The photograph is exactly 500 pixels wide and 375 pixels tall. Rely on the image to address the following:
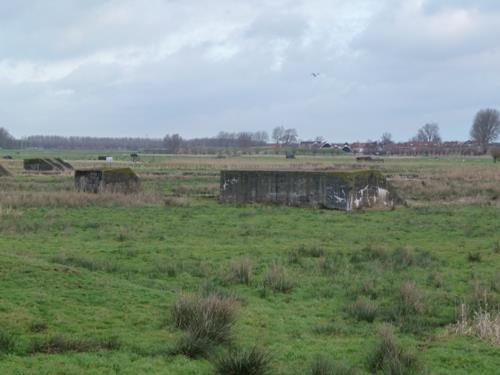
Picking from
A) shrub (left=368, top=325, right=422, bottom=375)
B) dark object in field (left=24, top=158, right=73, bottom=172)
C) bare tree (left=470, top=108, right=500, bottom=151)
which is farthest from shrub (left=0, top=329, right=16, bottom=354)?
bare tree (left=470, top=108, right=500, bottom=151)

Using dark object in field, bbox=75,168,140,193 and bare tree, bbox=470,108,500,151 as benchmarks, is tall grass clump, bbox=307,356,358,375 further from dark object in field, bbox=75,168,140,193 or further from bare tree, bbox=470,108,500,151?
bare tree, bbox=470,108,500,151

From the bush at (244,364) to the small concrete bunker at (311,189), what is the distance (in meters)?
21.4

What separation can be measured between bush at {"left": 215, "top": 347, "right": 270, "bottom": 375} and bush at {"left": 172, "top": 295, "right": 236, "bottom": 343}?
1.01 m

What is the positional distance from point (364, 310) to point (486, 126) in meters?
169

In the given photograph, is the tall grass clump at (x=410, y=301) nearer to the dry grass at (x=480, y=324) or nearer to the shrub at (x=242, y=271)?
the dry grass at (x=480, y=324)

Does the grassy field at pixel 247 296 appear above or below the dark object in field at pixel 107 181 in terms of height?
below

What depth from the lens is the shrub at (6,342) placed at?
7.74 metres

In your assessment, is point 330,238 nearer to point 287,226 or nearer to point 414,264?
point 287,226

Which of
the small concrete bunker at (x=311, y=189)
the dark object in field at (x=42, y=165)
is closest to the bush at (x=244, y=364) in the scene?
the small concrete bunker at (x=311, y=189)

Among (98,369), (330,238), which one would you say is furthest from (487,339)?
(330,238)

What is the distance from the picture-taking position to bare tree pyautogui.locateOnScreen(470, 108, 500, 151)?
168250 mm

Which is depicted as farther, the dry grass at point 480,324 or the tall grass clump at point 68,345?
the dry grass at point 480,324

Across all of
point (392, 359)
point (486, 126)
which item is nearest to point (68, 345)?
point (392, 359)

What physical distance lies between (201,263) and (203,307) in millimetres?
4943
